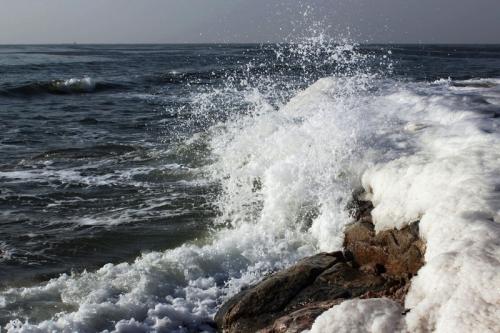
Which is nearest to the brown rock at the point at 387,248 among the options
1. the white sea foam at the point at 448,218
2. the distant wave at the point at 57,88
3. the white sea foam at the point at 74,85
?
the white sea foam at the point at 448,218

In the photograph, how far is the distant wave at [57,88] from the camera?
27.2m

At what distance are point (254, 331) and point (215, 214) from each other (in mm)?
4169

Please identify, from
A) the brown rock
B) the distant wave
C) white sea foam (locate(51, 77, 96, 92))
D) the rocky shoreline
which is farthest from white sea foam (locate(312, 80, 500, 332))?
white sea foam (locate(51, 77, 96, 92))

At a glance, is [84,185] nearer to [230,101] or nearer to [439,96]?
[439,96]

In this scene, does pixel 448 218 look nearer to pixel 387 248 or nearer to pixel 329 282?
pixel 387 248

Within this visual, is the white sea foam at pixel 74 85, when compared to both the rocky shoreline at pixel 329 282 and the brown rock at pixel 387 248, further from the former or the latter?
the rocky shoreline at pixel 329 282

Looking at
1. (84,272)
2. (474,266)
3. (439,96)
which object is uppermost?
(439,96)

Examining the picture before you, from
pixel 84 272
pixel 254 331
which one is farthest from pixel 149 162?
pixel 254 331

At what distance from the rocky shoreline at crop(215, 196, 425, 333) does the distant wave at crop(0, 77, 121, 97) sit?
24989 mm

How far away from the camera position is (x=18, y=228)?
343 inches

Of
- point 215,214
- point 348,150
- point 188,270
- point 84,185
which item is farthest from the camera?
point 84,185

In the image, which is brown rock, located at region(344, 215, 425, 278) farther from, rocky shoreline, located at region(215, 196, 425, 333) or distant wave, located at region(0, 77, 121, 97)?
distant wave, located at region(0, 77, 121, 97)

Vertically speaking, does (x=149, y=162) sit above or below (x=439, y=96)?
below

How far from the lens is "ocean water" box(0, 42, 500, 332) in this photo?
4.23 metres
